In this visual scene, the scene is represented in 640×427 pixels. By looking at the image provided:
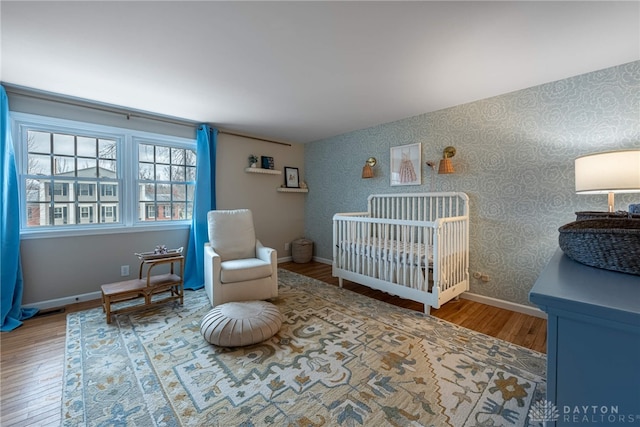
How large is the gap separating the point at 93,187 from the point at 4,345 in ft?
5.32

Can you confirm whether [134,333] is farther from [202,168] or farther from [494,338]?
[494,338]

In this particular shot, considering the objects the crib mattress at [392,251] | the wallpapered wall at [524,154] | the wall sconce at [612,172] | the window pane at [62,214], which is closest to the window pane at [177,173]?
the window pane at [62,214]

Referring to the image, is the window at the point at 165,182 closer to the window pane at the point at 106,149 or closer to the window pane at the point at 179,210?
the window pane at the point at 179,210

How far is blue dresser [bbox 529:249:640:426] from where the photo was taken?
1.59 ft

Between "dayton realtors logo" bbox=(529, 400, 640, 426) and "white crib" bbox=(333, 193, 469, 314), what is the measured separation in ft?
6.22

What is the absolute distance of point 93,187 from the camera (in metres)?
2.96

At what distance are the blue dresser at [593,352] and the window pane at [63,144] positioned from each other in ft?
13.1

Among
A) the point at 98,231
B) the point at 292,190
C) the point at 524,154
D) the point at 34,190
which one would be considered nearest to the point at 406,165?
the point at 524,154

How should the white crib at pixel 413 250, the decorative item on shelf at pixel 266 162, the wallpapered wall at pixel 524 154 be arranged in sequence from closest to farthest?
the wallpapered wall at pixel 524 154, the white crib at pixel 413 250, the decorative item on shelf at pixel 266 162

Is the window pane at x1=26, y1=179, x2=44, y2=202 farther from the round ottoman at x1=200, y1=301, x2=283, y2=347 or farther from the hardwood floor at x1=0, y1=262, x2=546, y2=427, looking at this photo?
the round ottoman at x1=200, y1=301, x2=283, y2=347

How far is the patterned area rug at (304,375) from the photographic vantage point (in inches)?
53.5

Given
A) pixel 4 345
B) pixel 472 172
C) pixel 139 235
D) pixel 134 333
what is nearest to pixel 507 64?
pixel 472 172

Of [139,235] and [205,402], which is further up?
[139,235]

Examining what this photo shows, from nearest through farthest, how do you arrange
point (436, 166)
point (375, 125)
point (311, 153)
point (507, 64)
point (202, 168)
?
point (507, 64), point (436, 166), point (202, 168), point (375, 125), point (311, 153)
